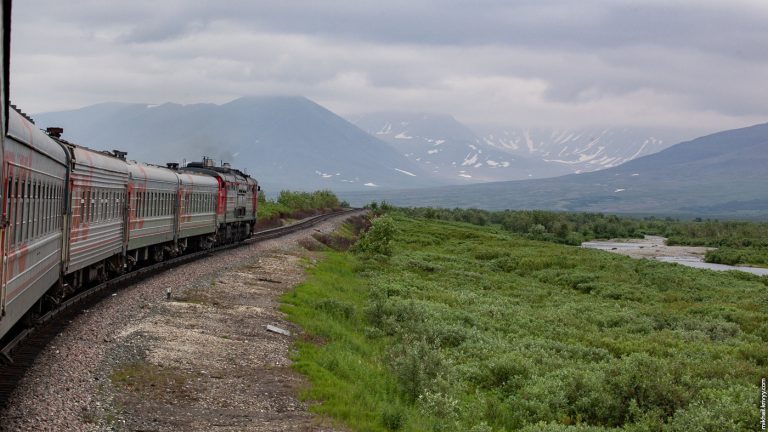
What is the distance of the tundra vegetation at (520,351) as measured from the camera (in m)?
15.5

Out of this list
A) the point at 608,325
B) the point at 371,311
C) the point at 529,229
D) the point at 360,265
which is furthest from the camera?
the point at 529,229

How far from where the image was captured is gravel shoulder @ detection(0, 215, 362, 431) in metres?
11.2

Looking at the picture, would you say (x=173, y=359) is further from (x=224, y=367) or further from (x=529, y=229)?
(x=529, y=229)

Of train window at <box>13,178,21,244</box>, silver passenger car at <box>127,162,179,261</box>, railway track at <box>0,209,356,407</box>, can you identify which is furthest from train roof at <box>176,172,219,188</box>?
train window at <box>13,178,21,244</box>

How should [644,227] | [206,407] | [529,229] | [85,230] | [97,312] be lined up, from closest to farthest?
1. [206,407]
2. [97,312]
3. [85,230]
4. [529,229]
5. [644,227]

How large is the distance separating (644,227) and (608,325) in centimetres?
14070

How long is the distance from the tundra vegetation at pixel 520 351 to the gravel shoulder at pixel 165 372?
0.81 m

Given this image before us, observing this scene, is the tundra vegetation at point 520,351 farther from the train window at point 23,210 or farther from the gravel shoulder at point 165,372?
the train window at point 23,210

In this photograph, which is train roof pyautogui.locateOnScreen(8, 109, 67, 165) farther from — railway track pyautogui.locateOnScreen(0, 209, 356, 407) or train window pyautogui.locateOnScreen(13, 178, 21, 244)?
railway track pyautogui.locateOnScreen(0, 209, 356, 407)

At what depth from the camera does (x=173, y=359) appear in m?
14.9

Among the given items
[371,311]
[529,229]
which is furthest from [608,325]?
[529,229]

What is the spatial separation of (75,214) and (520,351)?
38.4 feet

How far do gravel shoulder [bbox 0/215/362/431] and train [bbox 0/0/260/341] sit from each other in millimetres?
1027

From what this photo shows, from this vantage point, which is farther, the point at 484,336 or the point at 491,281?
the point at 491,281
